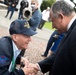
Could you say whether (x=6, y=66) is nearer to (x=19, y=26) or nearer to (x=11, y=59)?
(x=11, y=59)

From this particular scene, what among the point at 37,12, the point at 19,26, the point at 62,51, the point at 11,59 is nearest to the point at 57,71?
the point at 62,51

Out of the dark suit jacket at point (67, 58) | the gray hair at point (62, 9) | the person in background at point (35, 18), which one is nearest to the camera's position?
the dark suit jacket at point (67, 58)

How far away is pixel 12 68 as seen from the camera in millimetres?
3299

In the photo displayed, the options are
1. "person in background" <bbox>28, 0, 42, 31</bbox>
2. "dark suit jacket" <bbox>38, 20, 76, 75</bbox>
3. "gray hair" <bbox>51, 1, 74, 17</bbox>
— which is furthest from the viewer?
"person in background" <bbox>28, 0, 42, 31</bbox>

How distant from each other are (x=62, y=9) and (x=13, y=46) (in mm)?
706

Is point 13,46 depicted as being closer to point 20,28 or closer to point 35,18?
point 20,28

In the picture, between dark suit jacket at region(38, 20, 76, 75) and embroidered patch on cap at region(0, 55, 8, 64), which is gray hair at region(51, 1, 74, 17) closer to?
dark suit jacket at region(38, 20, 76, 75)

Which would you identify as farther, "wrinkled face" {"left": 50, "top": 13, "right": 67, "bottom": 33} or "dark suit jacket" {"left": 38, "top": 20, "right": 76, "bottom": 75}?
"wrinkled face" {"left": 50, "top": 13, "right": 67, "bottom": 33}

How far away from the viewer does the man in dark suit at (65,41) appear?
2.69m

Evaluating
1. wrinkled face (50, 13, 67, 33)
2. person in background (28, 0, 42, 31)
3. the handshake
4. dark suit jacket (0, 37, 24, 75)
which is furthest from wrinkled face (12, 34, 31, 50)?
person in background (28, 0, 42, 31)

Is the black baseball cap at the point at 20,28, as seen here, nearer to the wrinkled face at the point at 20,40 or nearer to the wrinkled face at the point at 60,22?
the wrinkled face at the point at 20,40

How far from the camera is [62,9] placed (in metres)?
3.34

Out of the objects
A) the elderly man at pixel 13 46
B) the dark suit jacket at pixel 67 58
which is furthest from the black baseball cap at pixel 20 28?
the dark suit jacket at pixel 67 58

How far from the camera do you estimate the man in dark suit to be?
2.69 m
